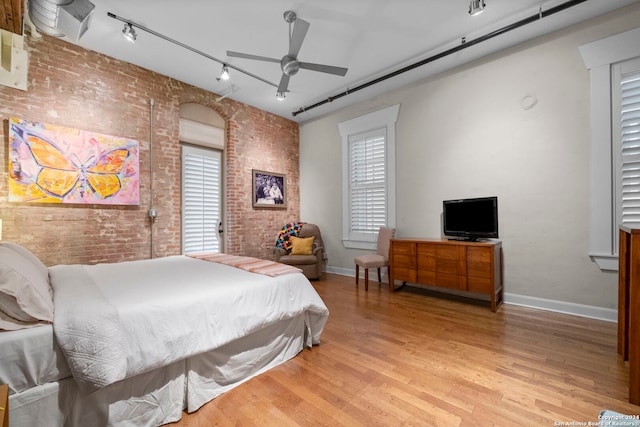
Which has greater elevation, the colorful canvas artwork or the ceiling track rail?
the ceiling track rail

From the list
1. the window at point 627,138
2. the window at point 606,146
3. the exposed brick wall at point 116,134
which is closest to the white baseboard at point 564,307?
the window at point 606,146

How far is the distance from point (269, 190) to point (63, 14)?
3534mm

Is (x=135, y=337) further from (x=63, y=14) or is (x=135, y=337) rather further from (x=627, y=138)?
(x=627, y=138)

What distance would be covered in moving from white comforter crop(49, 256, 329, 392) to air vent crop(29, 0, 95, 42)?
2210 mm

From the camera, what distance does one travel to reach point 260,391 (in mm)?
1744

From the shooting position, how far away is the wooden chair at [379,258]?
405cm

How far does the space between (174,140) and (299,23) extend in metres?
2.81

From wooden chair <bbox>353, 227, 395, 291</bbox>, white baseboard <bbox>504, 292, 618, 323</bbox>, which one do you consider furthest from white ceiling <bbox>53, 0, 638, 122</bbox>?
white baseboard <bbox>504, 292, 618, 323</bbox>

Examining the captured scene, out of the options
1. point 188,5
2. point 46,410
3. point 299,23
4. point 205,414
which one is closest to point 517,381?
point 205,414

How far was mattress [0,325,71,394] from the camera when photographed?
1102mm

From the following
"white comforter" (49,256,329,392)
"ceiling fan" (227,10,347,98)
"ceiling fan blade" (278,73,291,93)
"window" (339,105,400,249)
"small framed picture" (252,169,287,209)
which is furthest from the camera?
"small framed picture" (252,169,287,209)

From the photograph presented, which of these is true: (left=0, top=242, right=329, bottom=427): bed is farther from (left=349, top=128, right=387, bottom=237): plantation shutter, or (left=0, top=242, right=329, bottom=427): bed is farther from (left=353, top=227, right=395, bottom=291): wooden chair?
(left=349, top=128, right=387, bottom=237): plantation shutter

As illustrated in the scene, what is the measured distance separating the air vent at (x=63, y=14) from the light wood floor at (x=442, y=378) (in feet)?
10.8

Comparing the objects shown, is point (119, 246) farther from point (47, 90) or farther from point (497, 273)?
point (497, 273)
